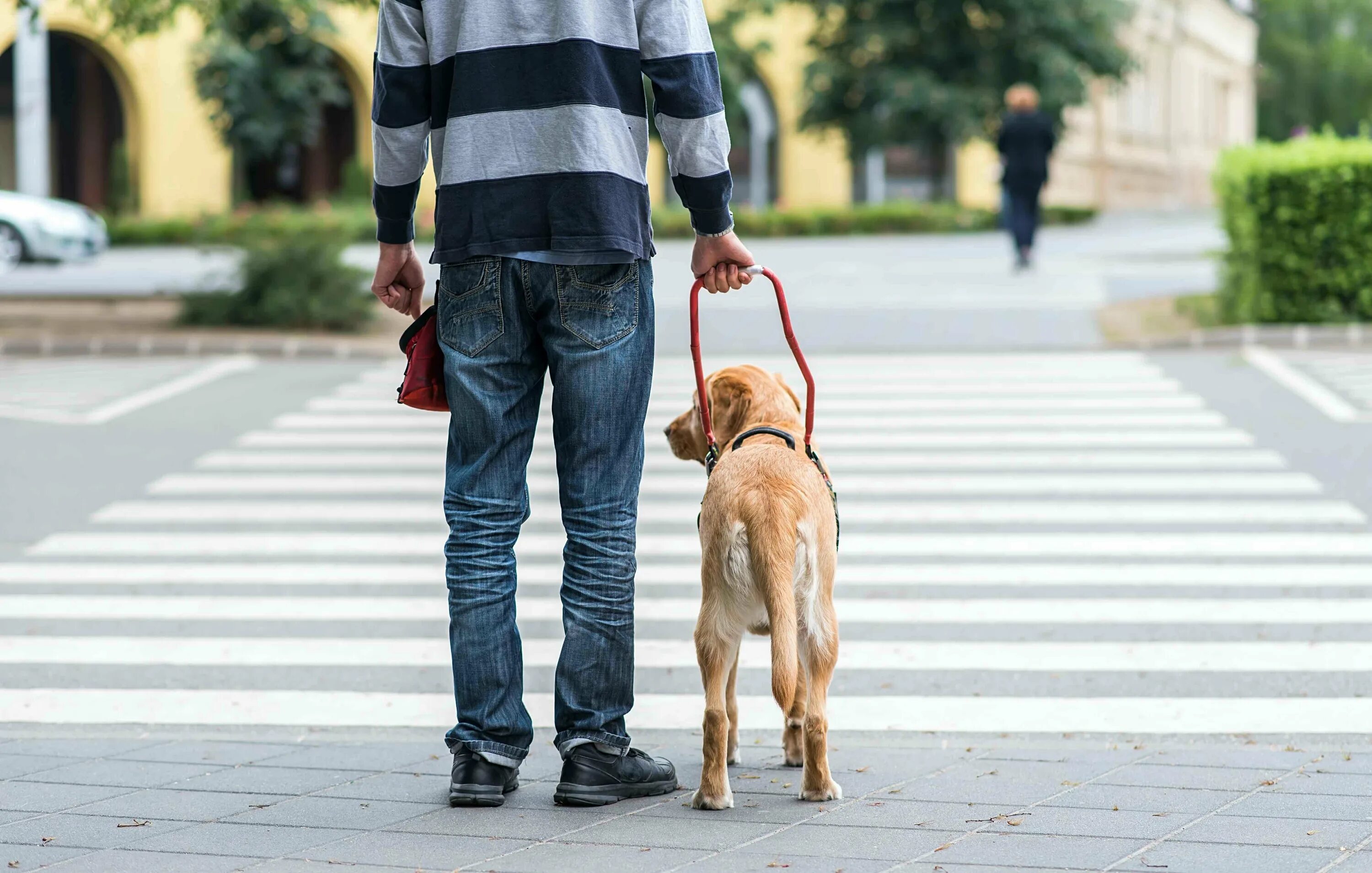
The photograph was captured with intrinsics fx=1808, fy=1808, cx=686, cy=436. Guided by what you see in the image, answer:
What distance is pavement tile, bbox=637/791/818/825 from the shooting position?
3.88 metres

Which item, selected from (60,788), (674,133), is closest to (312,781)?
(60,788)

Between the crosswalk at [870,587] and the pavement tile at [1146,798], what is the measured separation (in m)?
0.96

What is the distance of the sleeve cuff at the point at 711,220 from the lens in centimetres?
399

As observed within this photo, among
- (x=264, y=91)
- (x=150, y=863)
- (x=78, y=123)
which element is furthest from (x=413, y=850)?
(x=78, y=123)

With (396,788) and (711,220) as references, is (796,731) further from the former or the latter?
(711,220)

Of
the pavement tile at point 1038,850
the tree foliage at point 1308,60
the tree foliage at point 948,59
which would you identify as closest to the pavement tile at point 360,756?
the pavement tile at point 1038,850

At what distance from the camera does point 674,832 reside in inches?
148

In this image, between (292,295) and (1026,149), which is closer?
(292,295)

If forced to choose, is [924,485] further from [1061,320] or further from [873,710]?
[1061,320]

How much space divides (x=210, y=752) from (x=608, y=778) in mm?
1202

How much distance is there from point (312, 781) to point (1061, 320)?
1257 cm

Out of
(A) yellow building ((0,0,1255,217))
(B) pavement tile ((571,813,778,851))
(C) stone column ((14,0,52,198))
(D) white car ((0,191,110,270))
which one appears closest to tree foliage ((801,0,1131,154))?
(A) yellow building ((0,0,1255,217))

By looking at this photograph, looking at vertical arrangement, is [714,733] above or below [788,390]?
below

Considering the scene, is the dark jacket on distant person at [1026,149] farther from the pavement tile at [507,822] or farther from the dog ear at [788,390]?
the pavement tile at [507,822]
